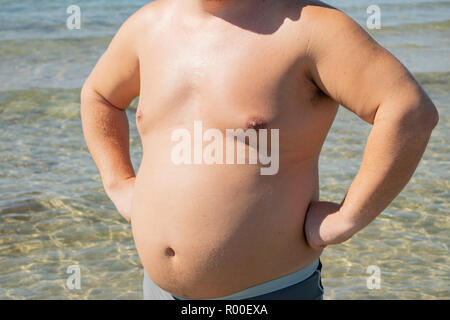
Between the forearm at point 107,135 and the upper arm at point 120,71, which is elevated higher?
the upper arm at point 120,71

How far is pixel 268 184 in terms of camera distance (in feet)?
7.28

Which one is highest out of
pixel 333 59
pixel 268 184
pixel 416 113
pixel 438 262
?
pixel 333 59

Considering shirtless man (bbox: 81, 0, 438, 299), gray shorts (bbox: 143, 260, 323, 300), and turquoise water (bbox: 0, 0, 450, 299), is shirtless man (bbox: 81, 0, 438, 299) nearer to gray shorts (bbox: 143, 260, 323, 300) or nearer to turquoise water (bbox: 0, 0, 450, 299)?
gray shorts (bbox: 143, 260, 323, 300)

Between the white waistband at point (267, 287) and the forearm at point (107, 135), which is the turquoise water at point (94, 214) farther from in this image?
the white waistband at point (267, 287)

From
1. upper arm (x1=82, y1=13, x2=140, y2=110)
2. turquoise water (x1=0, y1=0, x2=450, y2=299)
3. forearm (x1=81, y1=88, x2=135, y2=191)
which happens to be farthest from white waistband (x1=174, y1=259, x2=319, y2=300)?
turquoise water (x1=0, y1=0, x2=450, y2=299)

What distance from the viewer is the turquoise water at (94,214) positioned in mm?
4355

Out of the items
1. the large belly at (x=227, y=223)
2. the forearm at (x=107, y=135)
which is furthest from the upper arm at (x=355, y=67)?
the forearm at (x=107, y=135)

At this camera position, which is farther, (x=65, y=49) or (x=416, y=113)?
(x=65, y=49)

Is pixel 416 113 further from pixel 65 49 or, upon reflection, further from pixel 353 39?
pixel 65 49

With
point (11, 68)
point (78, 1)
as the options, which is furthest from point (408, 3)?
point (11, 68)

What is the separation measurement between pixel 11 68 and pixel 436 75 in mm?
5640

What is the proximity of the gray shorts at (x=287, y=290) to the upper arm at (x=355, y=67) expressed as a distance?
0.60m

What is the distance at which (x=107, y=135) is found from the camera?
282 centimetres

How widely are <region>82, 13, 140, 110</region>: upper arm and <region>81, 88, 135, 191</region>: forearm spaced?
3 centimetres
